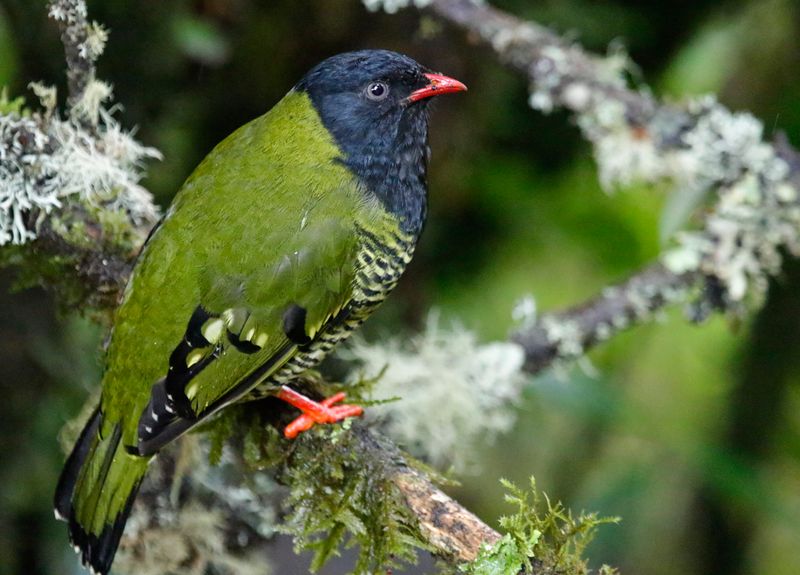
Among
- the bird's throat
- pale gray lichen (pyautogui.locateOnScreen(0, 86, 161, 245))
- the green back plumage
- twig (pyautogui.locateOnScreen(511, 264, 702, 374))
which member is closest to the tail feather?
the green back plumage

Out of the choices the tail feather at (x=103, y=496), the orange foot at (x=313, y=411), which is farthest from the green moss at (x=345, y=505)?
the tail feather at (x=103, y=496)

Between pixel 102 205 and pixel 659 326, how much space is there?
2.46 meters

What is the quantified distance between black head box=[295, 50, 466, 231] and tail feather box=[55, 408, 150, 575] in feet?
3.16

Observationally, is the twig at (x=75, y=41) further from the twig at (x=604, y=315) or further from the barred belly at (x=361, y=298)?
the twig at (x=604, y=315)

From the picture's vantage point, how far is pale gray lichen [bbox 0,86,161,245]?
280cm

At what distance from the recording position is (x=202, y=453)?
10.7ft

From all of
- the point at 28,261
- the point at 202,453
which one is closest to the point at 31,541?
Answer: the point at 202,453

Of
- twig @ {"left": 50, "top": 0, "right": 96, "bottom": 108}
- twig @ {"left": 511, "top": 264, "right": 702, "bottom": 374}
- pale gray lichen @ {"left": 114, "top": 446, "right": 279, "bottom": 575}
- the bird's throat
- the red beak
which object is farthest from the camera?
twig @ {"left": 511, "top": 264, "right": 702, "bottom": 374}

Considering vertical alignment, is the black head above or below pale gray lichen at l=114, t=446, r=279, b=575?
above

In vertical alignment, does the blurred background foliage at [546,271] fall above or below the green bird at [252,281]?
above

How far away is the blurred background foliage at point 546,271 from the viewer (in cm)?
382

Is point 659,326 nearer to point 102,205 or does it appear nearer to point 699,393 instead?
point 699,393

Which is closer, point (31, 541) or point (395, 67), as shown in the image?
point (395, 67)

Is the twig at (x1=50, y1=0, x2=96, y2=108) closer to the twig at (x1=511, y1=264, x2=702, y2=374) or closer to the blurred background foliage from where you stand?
the blurred background foliage
